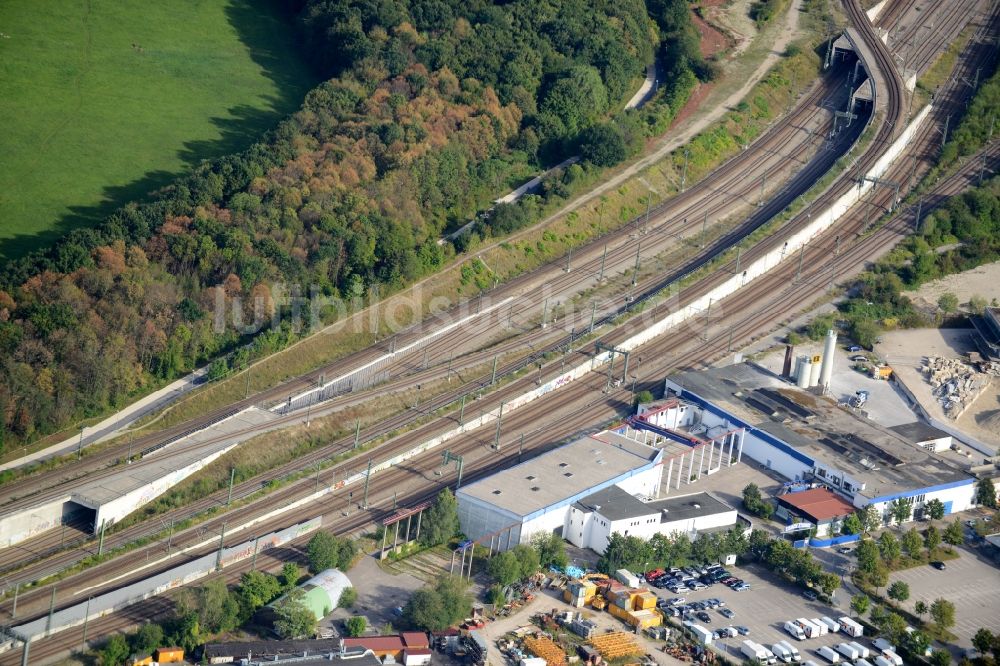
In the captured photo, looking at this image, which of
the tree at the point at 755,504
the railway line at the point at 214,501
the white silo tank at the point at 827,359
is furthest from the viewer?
the white silo tank at the point at 827,359

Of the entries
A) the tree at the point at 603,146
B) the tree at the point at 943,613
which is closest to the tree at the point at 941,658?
the tree at the point at 943,613

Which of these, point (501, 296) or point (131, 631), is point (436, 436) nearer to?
point (501, 296)

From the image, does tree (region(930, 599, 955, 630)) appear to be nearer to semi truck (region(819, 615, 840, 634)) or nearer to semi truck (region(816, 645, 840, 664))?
semi truck (region(819, 615, 840, 634))

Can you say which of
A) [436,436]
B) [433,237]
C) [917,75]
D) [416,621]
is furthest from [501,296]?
[917,75]

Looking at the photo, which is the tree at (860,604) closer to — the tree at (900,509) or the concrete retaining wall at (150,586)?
the tree at (900,509)

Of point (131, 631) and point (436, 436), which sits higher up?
point (436, 436)

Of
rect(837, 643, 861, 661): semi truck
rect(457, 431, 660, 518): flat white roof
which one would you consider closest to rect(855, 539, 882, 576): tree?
rect(837, 643, 861, 661): semi truck
